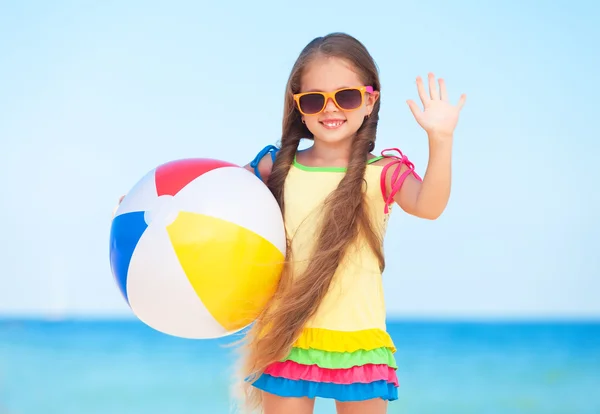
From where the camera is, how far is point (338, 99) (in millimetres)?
2848

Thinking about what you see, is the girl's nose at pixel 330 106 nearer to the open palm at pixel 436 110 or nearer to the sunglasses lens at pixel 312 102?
the sunglasses lens at pixel 312 102

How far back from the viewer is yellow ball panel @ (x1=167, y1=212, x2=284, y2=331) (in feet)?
8.48

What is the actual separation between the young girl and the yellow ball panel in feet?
0.57

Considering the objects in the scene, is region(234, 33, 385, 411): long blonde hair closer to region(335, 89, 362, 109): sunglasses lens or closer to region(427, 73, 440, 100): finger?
region(335, 89, 362, 109): sunglasses lens

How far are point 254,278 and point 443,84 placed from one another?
946mm

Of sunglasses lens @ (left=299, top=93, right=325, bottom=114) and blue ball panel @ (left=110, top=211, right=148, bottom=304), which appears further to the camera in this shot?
sunglasses lens @ (left=299, top=93, right=325, bottom=114)

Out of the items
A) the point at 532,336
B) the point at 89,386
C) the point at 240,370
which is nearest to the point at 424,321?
the point at 532,336

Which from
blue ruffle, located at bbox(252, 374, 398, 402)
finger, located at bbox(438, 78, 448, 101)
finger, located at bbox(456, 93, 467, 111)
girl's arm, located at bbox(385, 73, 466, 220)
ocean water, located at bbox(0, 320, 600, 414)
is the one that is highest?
finger, located at bbox(438, 78, 448, 101)

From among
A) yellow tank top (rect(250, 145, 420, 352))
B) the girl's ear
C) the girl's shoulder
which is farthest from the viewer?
the girl's shoulder

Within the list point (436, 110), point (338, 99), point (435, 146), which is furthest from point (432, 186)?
point (338, 99)

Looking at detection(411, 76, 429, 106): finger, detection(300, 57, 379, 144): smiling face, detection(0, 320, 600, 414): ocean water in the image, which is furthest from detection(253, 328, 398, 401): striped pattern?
detection(0, 320, 600, 414): ocean water

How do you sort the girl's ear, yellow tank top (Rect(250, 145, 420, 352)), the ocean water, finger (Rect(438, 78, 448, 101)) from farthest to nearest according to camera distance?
1. the ocean water
2. the girl's ear
3. yellow tank top (Rect(250, 145, 420, 352))
4. finger (Rect(438, 78, 448, 101))

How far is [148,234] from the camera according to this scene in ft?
8.63

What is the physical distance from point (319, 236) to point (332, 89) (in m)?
0.55
